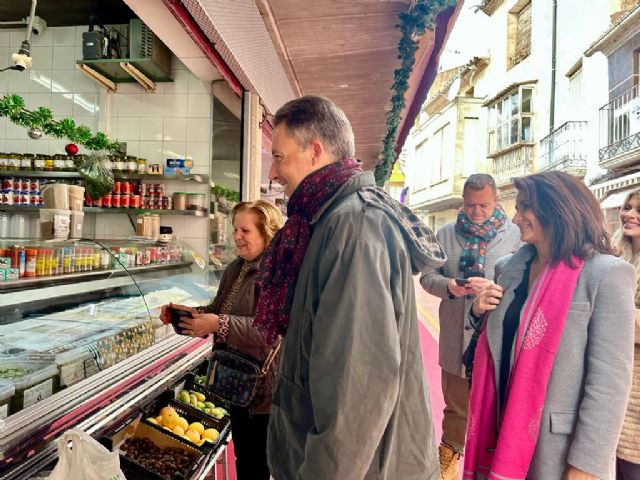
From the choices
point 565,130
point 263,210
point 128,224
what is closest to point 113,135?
point 128,224

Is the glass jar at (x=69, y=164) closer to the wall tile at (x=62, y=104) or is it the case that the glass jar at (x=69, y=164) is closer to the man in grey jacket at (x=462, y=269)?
the wall tile at (x=62, y=104)

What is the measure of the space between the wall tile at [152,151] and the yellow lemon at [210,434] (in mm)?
3839

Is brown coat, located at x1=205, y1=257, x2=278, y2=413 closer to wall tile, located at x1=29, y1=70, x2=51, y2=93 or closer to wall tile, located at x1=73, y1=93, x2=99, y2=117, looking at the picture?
wall tile, located at x1=73, y1=93, x2=99, y2=117

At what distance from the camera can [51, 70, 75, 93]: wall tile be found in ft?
19.1

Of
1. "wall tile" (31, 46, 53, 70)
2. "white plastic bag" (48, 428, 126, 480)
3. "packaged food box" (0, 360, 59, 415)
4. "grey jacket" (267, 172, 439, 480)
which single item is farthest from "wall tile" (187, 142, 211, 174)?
"grey jacket" (267, 172, 439, 480)

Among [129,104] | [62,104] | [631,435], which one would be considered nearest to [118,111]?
[129,104]

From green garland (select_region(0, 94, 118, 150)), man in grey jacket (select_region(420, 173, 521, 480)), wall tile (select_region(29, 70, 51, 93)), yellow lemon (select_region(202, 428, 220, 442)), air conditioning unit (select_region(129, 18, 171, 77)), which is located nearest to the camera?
yellow lemon (select_region(202, 428, 220, 442))

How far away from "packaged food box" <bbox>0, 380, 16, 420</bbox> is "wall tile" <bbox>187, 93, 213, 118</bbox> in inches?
175

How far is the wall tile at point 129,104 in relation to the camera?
19.1 ft

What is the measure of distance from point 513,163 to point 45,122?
59.1ft

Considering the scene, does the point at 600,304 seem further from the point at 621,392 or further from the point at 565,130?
the point at 565,130

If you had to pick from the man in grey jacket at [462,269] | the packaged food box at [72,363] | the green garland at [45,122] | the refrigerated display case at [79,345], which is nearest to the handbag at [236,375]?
the refrigerated display case at [79,345]

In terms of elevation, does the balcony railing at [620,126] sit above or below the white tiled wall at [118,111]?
above

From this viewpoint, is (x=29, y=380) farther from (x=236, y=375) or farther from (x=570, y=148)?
(x=570, y=148)
